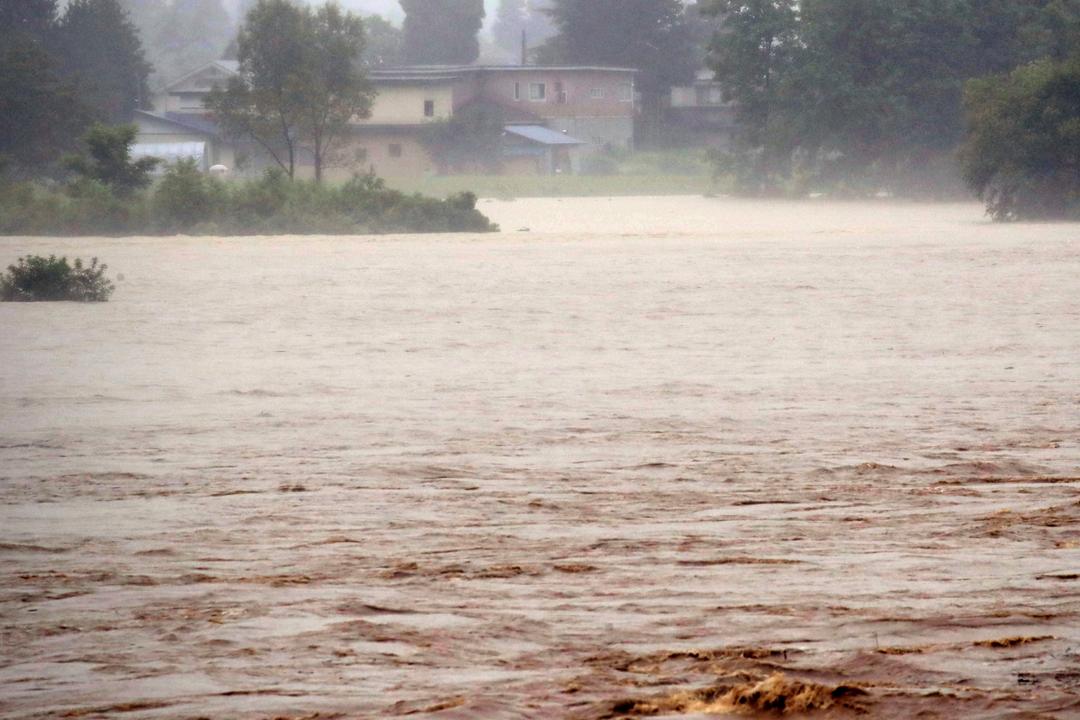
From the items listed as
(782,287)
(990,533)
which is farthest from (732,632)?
(782,287)

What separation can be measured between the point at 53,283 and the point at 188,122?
2308 inches

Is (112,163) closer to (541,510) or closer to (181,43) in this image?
(541,510)

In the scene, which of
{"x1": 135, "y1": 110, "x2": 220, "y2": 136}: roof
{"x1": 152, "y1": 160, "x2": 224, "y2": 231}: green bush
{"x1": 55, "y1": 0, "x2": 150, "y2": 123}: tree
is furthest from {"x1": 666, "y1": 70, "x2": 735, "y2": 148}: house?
{"x1": 152, "y1": 160, "x2": 224, "y2": 231}: green bush

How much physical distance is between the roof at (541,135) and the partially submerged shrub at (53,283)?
58898 mm

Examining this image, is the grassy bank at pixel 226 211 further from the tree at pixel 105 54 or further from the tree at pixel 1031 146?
the tree at pixel 105 54

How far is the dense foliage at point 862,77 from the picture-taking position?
5638cm

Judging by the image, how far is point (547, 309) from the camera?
16.8 meters

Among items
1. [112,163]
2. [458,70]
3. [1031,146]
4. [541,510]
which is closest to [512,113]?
[458,70]

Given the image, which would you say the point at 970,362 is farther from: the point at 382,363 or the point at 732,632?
the point at 732,632

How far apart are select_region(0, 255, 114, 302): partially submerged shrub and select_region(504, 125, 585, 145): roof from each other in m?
58.9

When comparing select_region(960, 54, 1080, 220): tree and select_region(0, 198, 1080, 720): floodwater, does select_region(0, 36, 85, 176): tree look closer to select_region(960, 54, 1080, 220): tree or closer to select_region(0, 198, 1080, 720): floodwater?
select_region(960, 54, 1080, 220): tree

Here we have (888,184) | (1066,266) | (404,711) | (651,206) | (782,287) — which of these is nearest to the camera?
(404,711)

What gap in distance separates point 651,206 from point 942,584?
46.2m

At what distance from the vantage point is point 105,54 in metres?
71.6
